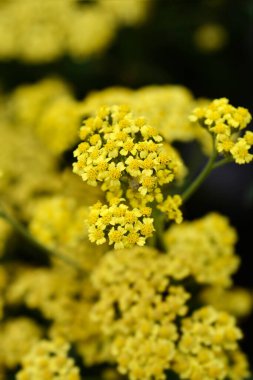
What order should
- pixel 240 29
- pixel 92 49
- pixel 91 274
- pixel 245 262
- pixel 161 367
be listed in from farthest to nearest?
1. pixel 240 29
2. pixel 92 49
3. pixel 245 262
4. pixel 91 274
5. pixel 161 367

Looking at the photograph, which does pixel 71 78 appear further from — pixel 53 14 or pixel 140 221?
pixel 140 221

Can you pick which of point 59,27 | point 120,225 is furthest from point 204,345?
point 59,27

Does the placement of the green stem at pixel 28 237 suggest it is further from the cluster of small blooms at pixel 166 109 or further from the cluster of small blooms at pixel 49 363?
the cluster of small blooms at pixel 166 109

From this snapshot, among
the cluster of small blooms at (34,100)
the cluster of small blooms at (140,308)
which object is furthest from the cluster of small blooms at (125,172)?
the cluster of small blooms at (34,100)

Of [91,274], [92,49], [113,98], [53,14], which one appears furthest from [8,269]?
[53,14]

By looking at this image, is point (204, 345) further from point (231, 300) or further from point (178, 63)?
point (178, 63)

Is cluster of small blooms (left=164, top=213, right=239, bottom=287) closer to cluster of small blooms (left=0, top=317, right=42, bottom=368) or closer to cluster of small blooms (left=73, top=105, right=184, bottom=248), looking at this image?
cluster of small blooms (left=73, top=105, right=184, bottom=248)
